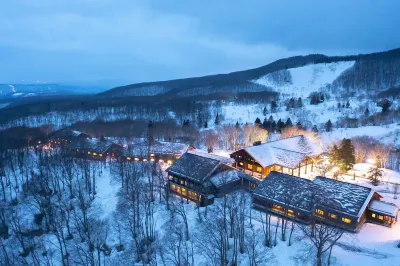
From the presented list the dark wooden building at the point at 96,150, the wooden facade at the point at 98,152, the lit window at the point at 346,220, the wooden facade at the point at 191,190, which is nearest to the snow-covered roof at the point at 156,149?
the dark wooden building at the point at 96,150

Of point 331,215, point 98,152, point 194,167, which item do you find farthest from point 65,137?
point 331,215

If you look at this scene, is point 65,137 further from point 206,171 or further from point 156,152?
point 206,171

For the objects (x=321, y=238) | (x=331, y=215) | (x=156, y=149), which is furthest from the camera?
(x=156, y=149)

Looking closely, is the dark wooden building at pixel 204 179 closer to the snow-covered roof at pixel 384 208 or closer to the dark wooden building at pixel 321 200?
the dark wooden building at pixel 321 200

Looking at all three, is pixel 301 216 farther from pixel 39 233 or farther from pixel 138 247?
pixel 39 233

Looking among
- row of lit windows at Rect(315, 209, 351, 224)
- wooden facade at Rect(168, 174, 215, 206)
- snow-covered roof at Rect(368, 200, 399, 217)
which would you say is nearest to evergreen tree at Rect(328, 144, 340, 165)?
snow-covered roof at Rect(368, 200, 399, 217)
